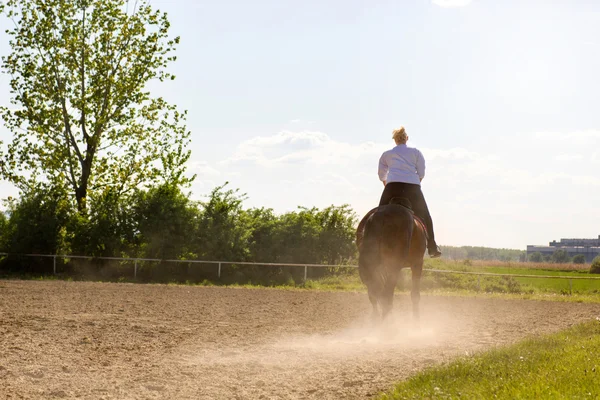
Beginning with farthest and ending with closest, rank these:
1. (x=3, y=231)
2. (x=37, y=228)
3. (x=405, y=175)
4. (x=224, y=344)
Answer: (x=3, y=231) < (x=37, y=228) < (x=405, y=175) < (x=224, y=344)

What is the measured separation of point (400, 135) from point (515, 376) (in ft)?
18.3

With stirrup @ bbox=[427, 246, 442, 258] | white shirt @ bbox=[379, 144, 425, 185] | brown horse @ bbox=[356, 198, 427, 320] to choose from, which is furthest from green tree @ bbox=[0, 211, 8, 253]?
brown horse @ bbox=[356, 198, 427, 320]

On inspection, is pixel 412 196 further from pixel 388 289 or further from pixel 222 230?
pixel 222 230

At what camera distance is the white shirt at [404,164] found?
11.3 metres

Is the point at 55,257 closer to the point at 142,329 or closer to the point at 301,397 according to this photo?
the point at 142,329

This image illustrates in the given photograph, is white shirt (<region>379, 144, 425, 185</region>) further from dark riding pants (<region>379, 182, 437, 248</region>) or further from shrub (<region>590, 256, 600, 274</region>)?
shrub (<region>590, 256, 600, 274</region>)

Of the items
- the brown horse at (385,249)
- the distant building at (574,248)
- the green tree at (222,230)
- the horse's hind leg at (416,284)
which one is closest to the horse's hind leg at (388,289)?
the brown horse at (385,249)

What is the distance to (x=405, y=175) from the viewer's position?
37.0 feet

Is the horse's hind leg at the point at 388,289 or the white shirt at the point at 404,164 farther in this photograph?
the white shirt at the point at 404,164

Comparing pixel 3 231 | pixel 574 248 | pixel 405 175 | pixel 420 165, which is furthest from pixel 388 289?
pixel 574 248

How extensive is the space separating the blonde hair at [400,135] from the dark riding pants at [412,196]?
0.83 m

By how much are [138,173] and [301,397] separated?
2780 cm

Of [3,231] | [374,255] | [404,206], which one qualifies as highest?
[404,206]

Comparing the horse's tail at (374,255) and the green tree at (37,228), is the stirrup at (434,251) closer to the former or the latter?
the horse's tail at (374,255)
